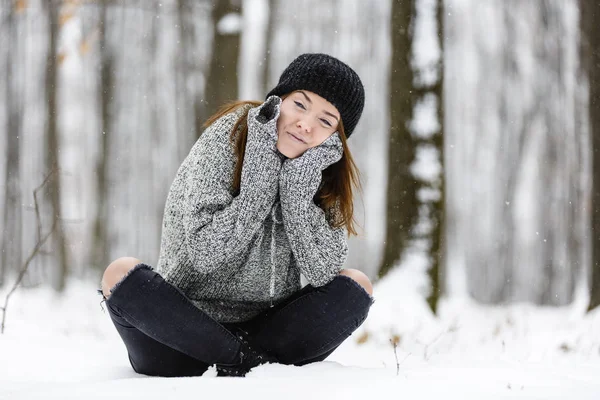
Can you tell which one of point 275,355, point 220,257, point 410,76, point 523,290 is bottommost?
point 523,290

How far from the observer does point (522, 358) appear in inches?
139

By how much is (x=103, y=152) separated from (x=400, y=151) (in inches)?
188

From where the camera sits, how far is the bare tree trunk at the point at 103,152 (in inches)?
286

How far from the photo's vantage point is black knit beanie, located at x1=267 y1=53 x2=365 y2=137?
235 cm

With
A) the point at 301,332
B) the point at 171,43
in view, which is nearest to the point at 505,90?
the point at 171,43

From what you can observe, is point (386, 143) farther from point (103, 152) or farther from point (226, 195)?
point (103, 152)

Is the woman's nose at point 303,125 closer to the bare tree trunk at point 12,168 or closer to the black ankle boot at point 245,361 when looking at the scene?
the black ankle boot at point 245,361

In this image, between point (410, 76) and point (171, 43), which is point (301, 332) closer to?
point (410, 76)

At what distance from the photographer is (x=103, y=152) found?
772cm

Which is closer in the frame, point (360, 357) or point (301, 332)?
point (301, 332)

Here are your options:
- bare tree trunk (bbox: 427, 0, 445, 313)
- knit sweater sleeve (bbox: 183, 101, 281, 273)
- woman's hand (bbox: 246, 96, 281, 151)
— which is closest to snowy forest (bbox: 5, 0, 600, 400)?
bare tree trunk (bbox: 427, 0, 445, 313)

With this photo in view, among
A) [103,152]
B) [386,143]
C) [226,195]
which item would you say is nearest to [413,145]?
[386,143]

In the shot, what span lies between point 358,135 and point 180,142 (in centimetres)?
231

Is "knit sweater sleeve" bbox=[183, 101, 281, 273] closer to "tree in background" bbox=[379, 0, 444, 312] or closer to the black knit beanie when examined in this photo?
the black knit beanie
